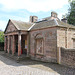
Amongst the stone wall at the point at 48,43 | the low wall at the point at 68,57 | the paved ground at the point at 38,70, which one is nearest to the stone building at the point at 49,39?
the stone wall at the point at 48,43

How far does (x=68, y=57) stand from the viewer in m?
9.05

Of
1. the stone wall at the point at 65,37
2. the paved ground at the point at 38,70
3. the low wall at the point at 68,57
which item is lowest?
the paved ground at the point at 38,70

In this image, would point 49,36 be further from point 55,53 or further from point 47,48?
point 55,53

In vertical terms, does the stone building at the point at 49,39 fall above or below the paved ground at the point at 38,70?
above

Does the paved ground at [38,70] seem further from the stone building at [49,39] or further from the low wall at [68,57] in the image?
the stone building at [49,39]

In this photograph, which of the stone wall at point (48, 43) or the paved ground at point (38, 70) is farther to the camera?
the stone wall at point (48, 43)

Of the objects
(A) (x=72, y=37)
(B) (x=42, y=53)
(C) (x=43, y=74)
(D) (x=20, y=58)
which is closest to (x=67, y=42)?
(A) (x=72, y=37)

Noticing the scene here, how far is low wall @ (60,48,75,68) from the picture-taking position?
8.62 metres

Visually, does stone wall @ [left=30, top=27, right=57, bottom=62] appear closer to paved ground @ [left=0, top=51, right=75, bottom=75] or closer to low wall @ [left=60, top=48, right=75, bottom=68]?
low wall @ [left=60, top=48, right=75, bottom=68]

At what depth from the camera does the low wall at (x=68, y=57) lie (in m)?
8.62

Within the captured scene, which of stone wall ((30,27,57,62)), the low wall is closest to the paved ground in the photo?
the low wall

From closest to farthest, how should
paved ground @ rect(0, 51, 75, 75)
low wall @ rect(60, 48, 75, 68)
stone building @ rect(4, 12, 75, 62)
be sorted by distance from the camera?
paved ground @ rect(0, 51, 75, 75) → low wall @ rect(60, 48, 75, 68) → stone building @ rect(4, 12, 75, 62)

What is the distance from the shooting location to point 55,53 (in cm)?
1052

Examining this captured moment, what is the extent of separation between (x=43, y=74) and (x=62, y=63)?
3451 millimetres
